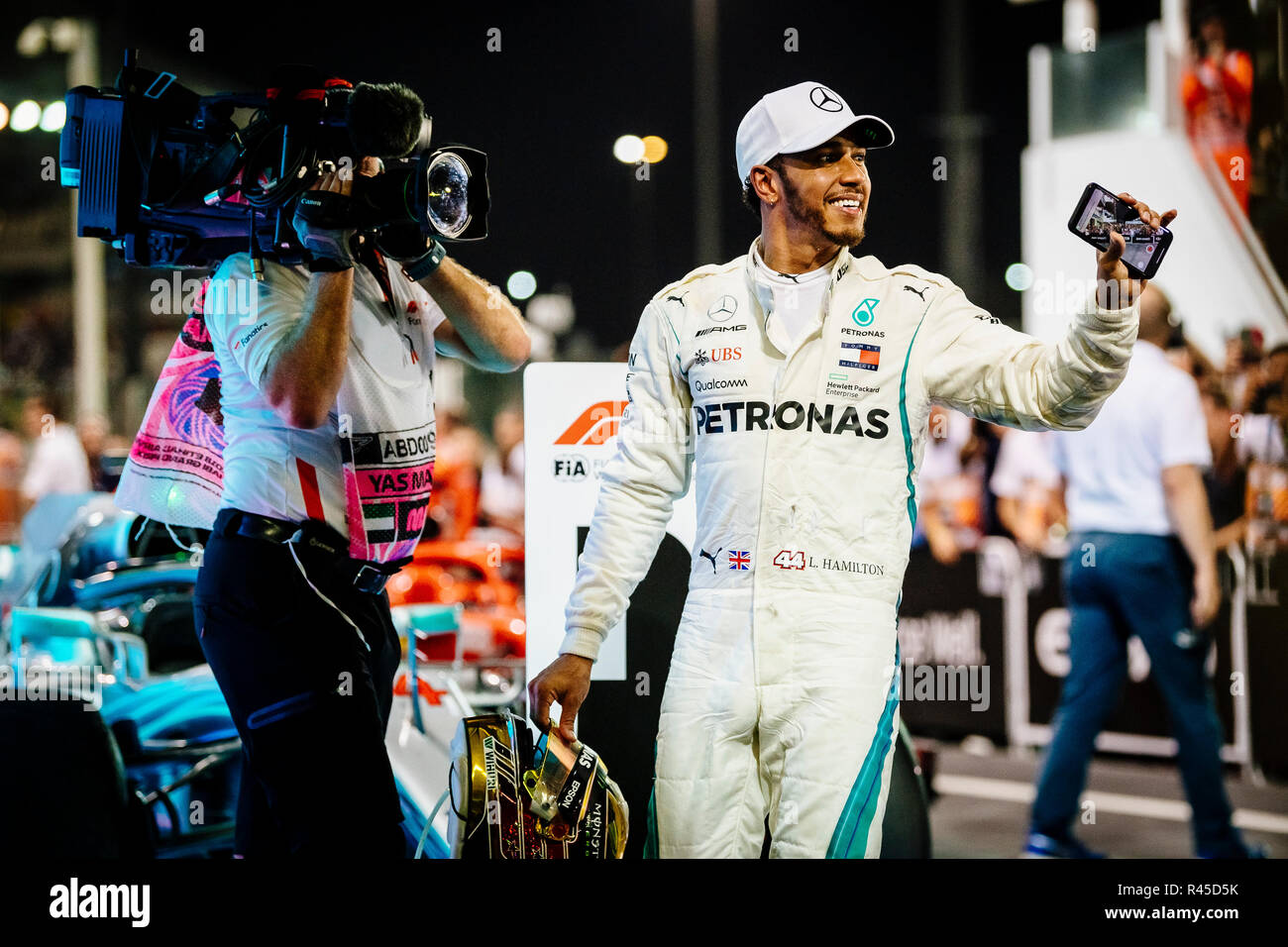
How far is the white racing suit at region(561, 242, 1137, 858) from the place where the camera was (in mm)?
2436

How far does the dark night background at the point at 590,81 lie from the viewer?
3256 mm

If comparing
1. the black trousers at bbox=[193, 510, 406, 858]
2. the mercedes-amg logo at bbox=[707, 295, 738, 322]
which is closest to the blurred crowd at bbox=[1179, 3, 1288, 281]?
the mercedes-amg logo at bbox=[707, 295, 738, 322]

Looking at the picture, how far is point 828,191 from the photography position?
2.62m

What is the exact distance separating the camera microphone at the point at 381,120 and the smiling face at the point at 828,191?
77cm

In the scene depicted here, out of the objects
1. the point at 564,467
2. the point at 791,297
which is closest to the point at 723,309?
the point at 791,297

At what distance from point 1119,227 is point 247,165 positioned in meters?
1.71

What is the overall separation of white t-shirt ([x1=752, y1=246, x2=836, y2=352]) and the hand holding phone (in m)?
0.52

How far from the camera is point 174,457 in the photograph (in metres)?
2.89

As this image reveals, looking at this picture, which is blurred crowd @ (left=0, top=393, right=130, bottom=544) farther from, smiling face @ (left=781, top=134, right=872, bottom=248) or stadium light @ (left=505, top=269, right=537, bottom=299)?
smiling face @ (left=781, top=134, right=872, bottom=248)

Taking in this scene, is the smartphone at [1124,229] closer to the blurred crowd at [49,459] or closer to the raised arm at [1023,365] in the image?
the raised arm at [1023,365]

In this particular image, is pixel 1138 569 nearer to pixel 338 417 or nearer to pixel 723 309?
pixel 723 309
